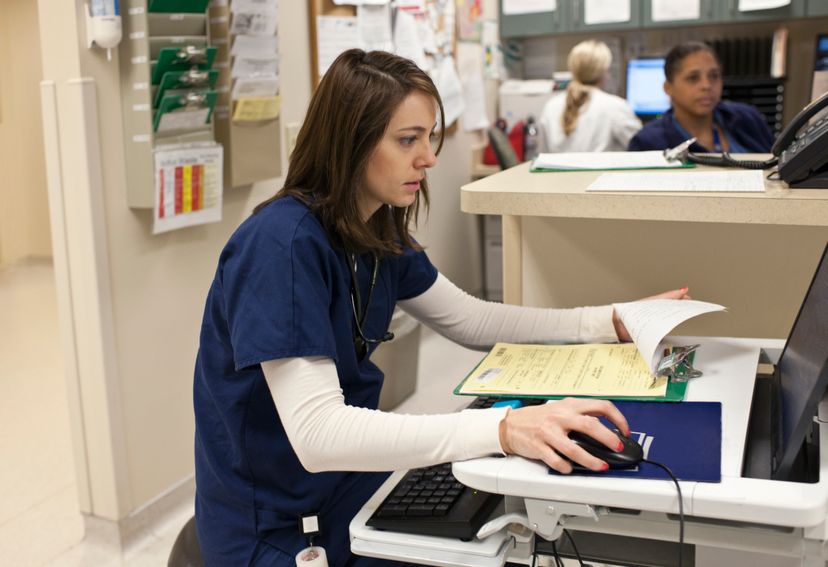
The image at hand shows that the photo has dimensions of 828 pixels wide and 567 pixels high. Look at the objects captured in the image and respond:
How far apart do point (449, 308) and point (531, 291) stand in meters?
0.24

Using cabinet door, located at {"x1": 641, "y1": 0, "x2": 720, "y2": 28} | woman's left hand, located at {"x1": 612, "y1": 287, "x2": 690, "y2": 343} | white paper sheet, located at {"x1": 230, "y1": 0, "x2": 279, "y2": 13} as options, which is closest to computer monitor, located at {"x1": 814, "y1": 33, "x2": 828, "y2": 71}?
cabinet door, located at {"x1": 641, "y1": 0, "x2": 720, "y2": 28}

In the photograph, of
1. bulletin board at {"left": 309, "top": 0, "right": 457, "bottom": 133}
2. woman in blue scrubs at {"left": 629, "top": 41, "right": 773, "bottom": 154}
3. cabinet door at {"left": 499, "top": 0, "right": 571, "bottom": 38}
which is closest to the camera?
woman in blue scrubs at {"left": 629, "top": 41, "right": 773, "bottom": 154}

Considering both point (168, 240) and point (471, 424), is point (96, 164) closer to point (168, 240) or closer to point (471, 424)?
point (168, 240)

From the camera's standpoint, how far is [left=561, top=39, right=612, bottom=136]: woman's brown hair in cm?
425

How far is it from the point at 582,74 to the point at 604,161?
2.70 meters

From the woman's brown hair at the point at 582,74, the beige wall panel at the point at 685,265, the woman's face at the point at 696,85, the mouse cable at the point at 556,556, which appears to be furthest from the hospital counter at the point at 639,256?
the woman's brown hair at the point at 582,74

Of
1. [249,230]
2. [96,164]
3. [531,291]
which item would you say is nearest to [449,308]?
[531,291]

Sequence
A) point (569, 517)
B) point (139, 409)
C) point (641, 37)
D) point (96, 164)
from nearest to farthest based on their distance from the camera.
→ point (569, 517)
point (96, 164)
point (139, 409)
point (641, 37)

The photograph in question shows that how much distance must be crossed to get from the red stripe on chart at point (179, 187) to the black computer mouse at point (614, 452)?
163 cm

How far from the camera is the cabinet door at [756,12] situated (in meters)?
4.36

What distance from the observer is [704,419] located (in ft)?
3.52

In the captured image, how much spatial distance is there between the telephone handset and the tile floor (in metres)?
0.62

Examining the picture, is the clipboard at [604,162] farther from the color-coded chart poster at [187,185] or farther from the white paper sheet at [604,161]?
the color-coded chart poster at [187,185]

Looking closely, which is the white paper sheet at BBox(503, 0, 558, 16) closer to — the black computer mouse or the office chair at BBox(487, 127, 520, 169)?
the office chair at BBox(487, 127, 520, 169)
